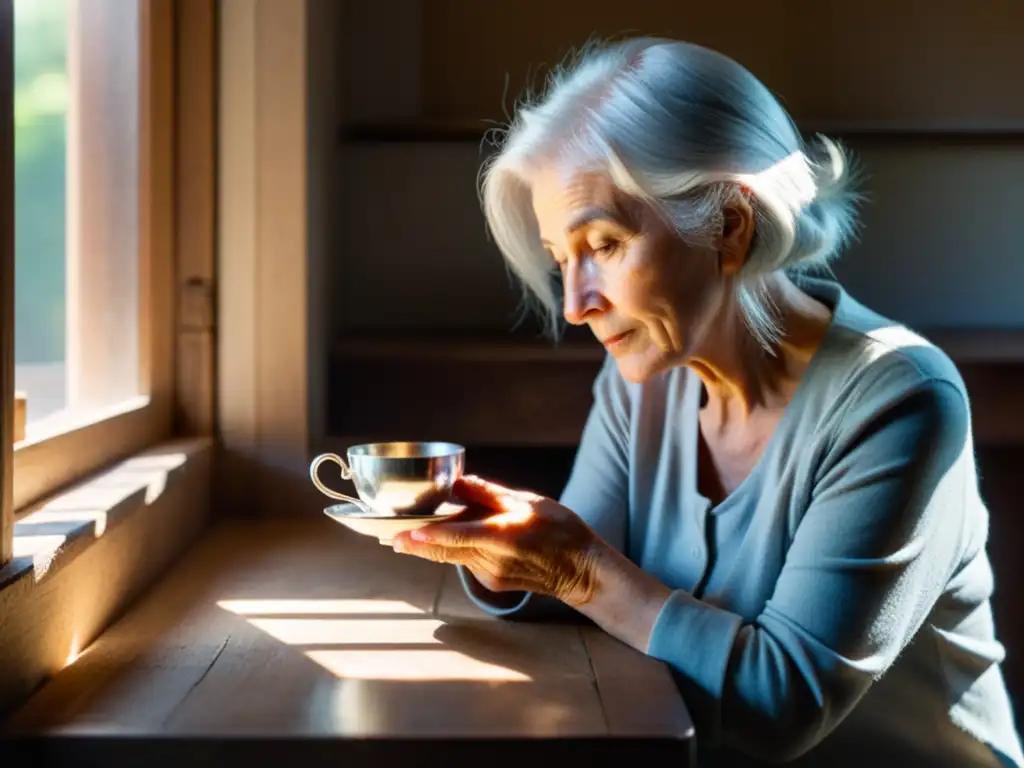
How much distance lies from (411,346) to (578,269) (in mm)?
783

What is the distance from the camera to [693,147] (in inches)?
50.9

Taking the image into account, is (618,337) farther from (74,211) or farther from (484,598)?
(74,211)

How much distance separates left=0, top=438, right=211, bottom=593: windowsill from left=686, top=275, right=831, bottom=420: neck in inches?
27.5

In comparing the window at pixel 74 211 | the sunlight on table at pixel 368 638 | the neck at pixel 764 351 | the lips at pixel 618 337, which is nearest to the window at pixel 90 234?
the window at pixel 74 211

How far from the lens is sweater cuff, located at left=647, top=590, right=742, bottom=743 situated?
45.0 inches

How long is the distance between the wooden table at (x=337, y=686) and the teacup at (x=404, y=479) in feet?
0.47

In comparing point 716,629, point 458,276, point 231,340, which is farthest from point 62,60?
point 458,276

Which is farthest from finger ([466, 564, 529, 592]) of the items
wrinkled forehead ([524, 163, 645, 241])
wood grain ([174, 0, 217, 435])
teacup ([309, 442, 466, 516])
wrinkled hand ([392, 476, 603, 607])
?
wood grain ([174, 0, 217, 435])

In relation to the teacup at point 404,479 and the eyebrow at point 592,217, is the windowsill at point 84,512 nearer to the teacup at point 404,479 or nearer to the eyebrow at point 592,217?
A: the teacup at point 404,479

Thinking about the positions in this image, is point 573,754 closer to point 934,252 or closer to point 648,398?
point 648,398

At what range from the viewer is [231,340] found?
1752 mm

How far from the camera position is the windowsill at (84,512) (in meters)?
0.97

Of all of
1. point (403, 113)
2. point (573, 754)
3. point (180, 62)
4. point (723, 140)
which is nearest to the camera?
point (573, 754)

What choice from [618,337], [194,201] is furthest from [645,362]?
[194,201]
